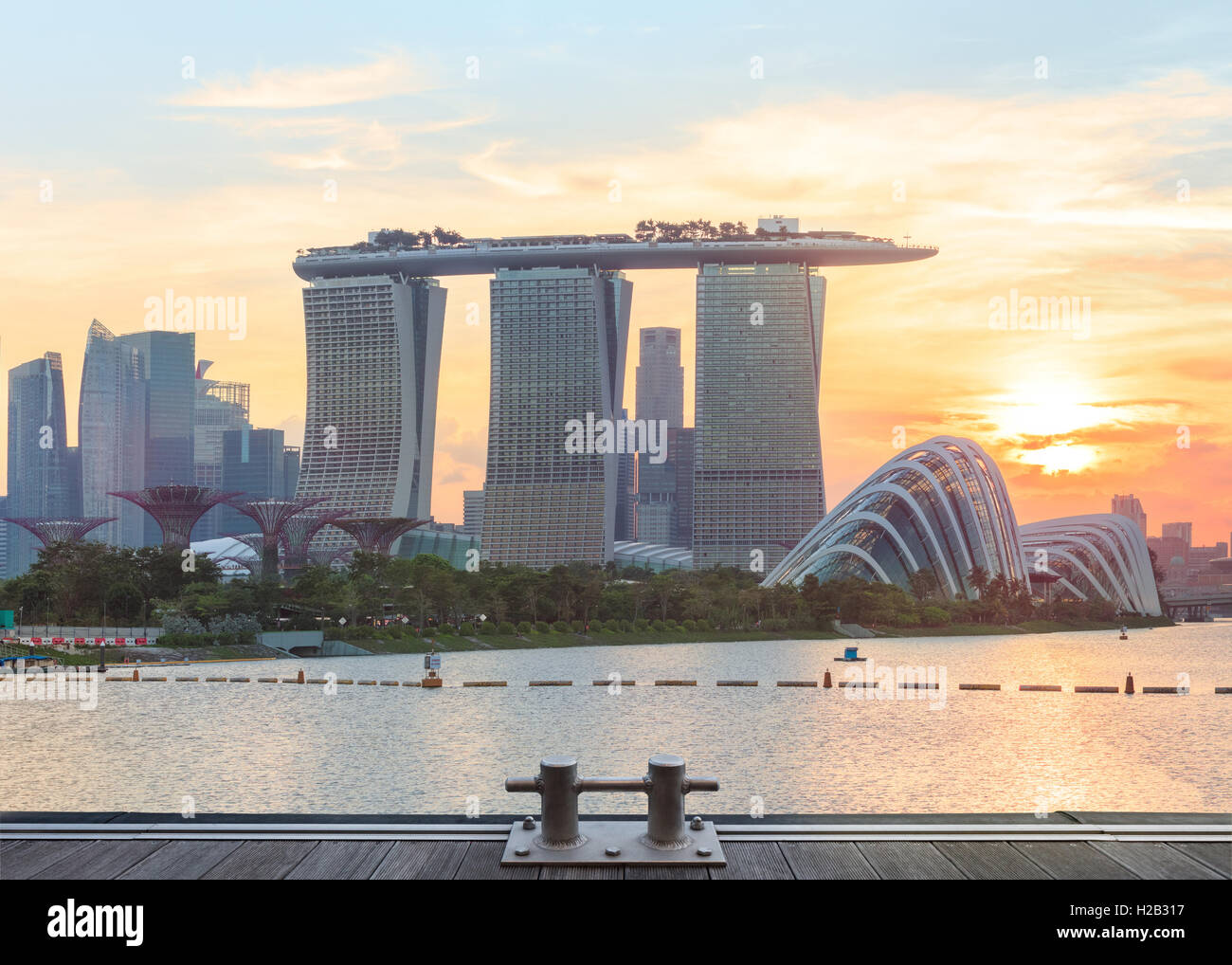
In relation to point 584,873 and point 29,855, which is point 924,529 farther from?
point 29,855

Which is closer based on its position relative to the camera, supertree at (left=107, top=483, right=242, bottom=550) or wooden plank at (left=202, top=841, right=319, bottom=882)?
wooden plank at (left=202, top=841, right=319, bottom=882)

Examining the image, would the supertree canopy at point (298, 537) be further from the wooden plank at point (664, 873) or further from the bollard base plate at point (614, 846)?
the wooden plank at point (664, 873)

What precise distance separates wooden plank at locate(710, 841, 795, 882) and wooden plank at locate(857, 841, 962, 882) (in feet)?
1.88

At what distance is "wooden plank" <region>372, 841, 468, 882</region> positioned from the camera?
671 cm

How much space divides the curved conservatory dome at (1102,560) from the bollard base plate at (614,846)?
13911cm

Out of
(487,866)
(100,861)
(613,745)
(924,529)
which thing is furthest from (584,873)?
(924,529)

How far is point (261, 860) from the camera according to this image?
705 centimetres

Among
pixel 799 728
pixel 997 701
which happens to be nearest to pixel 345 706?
pixel 799 728

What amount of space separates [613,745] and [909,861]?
23571mm

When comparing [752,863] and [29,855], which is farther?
[29,855]

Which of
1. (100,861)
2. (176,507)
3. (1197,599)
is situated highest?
(176,507)

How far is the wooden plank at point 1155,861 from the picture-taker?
268 inches

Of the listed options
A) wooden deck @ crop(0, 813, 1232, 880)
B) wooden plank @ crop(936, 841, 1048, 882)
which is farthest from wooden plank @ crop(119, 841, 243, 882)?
wooden plank @ crop(936, 841, 1048, 882)

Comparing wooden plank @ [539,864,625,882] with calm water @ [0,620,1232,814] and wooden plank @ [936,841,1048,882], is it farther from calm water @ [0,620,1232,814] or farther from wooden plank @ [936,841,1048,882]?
calm water @ [0,620,1232,814]
